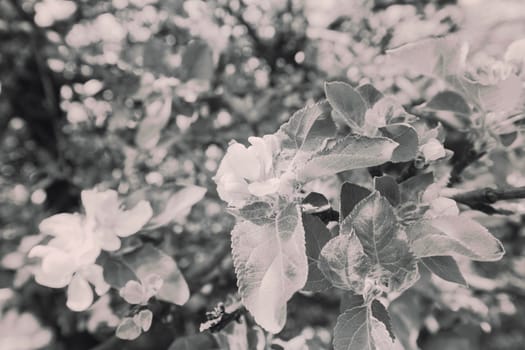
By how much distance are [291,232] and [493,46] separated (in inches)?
50.5

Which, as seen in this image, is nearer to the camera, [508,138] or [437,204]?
[437,204]

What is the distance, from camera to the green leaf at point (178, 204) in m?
0.82

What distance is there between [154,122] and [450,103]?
0.56 metres

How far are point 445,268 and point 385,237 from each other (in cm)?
12

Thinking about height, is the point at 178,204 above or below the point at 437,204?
below

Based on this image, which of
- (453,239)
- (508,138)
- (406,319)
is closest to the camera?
(453,239)

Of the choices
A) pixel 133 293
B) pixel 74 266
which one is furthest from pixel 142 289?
pixel 74 266

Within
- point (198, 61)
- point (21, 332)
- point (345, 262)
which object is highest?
point (345, 262)

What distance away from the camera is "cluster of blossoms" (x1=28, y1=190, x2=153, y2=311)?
765 mm

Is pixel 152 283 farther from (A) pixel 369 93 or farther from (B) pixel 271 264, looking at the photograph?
(A) pixel 369 93

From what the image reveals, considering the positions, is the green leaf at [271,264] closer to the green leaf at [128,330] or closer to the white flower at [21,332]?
the green leaf at [128,330]

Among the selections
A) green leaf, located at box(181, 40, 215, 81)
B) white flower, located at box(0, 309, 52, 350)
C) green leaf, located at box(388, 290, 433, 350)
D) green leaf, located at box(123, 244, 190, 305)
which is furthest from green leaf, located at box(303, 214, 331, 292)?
white flower, located at box(0, 309, 52, 350)

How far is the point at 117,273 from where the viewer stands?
795 millimetres

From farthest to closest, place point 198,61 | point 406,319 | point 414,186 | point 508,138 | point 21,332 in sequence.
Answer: point 21,332 < point 198,61 < point 406,319 < point 508,138 < point 414,186
